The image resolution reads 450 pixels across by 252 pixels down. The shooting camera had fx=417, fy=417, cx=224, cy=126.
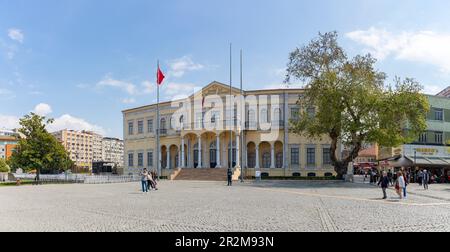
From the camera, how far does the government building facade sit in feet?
166

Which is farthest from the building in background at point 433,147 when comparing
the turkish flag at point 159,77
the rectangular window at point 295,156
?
the turkish flag at point 159,77

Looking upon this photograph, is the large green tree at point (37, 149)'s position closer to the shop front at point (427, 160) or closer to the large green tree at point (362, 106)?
the large green tree at point (362, 106)

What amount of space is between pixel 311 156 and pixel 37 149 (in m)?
30.5

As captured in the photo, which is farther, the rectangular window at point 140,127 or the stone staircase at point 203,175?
the rectangular window at point 140,127

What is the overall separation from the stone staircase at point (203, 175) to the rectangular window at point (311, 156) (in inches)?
417

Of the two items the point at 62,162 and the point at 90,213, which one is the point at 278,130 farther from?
the point at 90,213

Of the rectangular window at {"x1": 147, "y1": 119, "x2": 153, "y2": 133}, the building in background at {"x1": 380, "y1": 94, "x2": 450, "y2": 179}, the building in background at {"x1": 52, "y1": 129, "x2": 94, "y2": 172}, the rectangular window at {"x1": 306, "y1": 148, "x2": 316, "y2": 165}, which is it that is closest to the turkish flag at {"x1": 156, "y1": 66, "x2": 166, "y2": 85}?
the rectangular window at {"x1": 306, "y1": 148, "x2": 316, "y2": 165}

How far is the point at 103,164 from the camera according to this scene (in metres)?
73.9

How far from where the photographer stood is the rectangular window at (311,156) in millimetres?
50719

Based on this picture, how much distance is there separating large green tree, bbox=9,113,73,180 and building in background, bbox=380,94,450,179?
111ft

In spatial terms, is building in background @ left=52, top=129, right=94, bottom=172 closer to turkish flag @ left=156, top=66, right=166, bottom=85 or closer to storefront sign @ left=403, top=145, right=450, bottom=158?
turkish flag @ left=156, top=66, right=166, bottom=85

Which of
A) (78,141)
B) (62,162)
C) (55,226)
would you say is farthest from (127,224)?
(78,141)
